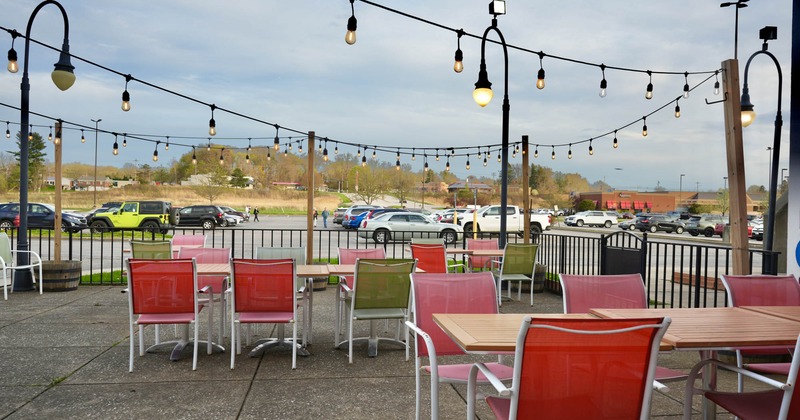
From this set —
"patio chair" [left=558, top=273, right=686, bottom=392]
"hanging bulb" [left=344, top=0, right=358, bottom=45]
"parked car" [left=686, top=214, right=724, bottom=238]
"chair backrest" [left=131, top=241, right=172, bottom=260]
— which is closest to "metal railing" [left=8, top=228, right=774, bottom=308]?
"chair backrest" [left=131, top=241, right=172, bottom=260]

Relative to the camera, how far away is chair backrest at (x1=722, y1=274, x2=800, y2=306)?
3785mm

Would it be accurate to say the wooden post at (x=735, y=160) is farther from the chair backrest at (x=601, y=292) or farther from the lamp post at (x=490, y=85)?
the lamp post at (x=490, y=85)

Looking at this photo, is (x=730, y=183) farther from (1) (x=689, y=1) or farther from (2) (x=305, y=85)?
(2) (x=305, y=85)

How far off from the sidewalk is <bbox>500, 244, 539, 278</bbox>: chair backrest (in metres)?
3.17

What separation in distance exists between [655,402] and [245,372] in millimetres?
3399

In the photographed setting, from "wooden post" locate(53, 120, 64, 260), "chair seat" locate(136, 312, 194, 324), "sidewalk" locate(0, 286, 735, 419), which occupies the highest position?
"wooden post" locate(53, 120, 64, 260)

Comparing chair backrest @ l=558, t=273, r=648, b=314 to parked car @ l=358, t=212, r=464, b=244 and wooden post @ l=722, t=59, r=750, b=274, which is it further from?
parked car @ l=358, t=212, r=464, b=244

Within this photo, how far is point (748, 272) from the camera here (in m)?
5.75

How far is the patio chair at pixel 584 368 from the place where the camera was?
1938 millimetres

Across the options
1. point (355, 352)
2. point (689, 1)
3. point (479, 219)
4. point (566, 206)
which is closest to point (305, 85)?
point (479, 219)

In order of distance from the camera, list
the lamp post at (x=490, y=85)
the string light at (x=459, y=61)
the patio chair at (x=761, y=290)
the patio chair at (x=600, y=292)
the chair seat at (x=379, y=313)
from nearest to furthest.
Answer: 1. the patio chair at (x=600, y=292)
2. the patio chair at (x=761, y=290)
3. the chair seat at (x=379, y=313)
4. the lamp post at (x=490, y=85)
5. the string light at (x=459, y=61)

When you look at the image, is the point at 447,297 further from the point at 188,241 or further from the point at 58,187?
the point at 58,187

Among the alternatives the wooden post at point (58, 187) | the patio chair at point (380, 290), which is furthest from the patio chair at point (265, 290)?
the wooden post at point (58, 187)

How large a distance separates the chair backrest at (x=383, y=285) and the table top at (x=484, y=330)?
220 centimetres
